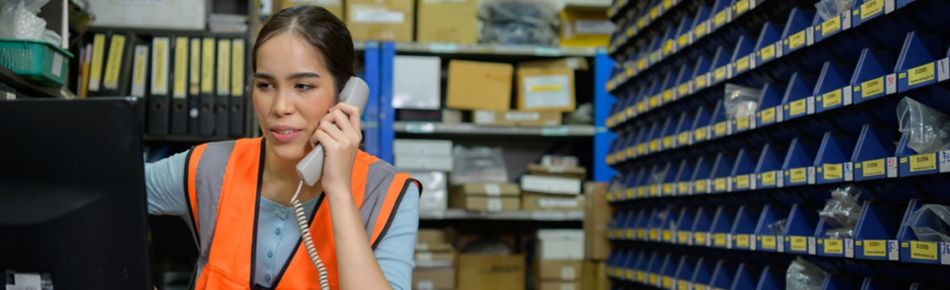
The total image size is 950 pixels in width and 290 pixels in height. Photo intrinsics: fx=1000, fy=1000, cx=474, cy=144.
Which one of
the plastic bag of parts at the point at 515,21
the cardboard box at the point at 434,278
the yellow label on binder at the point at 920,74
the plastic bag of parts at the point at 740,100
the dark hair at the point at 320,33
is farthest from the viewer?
the plastic bag of parts at the point at 515,21

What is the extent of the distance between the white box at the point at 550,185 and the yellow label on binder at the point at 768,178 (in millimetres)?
2870

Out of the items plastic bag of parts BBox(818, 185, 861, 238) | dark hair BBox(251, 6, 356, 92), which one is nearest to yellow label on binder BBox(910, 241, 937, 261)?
plastic bag of parts BBox(818, 185, 861, 238)

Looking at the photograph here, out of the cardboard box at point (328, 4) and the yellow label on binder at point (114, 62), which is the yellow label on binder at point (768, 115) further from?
the cardboard box at point (328, 4)

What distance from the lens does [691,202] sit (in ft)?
14.1

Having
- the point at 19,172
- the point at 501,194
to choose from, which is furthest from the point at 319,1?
the point at 19,172

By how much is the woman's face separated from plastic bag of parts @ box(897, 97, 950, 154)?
62.0 inches

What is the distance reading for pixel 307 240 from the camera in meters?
1.67

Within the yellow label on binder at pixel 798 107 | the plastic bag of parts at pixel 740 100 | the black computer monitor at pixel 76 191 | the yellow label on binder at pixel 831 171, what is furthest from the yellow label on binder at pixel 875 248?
the black computer monitor at pixel 76 191

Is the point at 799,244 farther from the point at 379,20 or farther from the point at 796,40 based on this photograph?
the point at 379,20

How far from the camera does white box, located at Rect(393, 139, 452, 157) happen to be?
6.12 meters

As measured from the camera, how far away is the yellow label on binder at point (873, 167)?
2.65 meters

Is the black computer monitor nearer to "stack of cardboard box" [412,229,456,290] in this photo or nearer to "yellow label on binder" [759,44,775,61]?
"yellow label on binder" [759,44,775,61]

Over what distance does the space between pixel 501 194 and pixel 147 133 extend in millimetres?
2220

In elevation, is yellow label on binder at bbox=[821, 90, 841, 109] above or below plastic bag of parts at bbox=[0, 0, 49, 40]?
below
